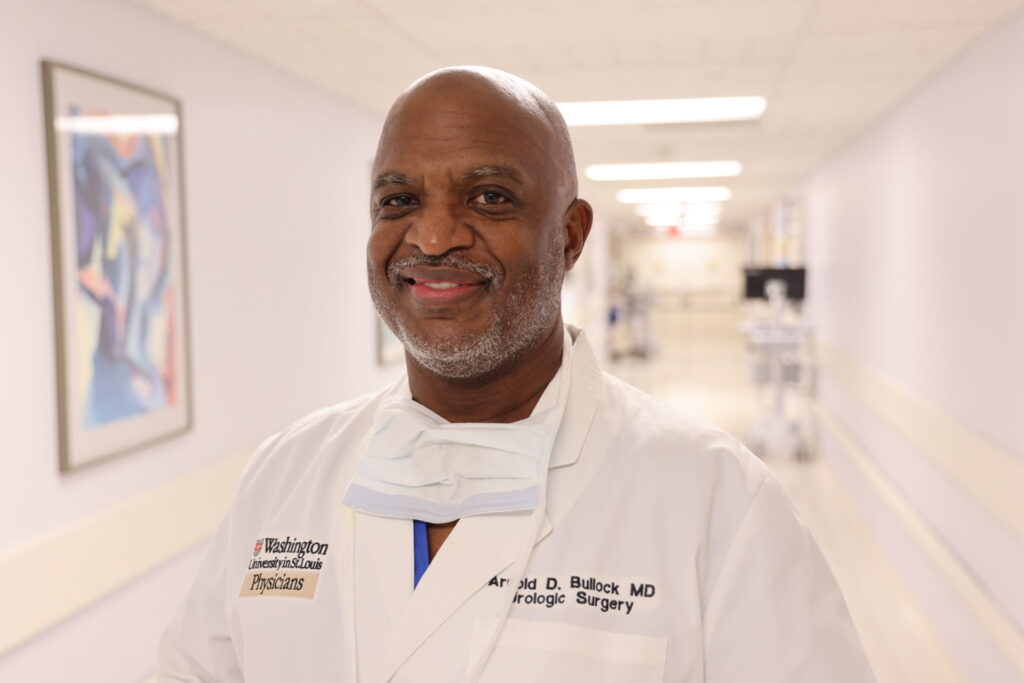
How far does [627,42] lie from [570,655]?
9.53ft

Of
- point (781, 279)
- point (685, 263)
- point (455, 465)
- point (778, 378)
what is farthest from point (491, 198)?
point (685, 263)

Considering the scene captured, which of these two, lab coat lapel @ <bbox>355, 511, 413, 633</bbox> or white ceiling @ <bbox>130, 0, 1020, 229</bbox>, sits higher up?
white ceiling @ <bbox>130, 0, 1020, 229</bbox>

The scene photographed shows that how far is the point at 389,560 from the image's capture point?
1257mm

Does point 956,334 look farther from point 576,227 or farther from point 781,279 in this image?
point 781,279

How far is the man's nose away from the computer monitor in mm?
7688

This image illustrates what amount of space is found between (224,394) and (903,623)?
3.13 metres

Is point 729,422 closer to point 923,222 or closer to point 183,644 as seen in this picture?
point 923,222

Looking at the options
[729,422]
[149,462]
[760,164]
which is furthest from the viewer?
[729,422]

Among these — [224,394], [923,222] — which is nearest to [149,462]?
[224,394]

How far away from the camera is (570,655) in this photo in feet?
3.78

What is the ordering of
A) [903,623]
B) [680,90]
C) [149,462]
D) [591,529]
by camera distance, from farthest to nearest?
[680,90] < [903,623] < [149,462] < [591,529]

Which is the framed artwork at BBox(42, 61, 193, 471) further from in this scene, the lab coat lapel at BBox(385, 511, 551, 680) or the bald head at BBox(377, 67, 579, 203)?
the lab coat lapel at BBox(385, 511, 551, 680)

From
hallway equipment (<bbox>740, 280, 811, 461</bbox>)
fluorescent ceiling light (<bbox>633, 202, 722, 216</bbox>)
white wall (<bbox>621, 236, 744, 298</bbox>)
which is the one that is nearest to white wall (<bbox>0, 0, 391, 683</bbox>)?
hallway equipment (<bbox>740, 280, 811, 461</bbox>)

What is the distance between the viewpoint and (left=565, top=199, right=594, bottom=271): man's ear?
1.35m
